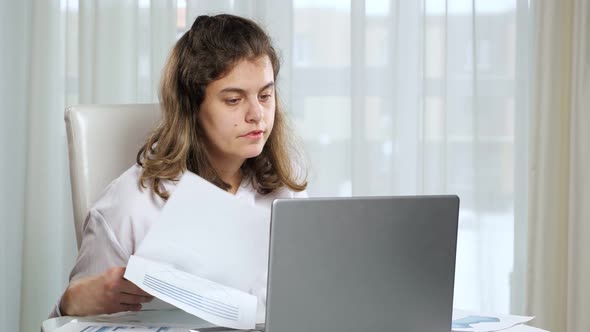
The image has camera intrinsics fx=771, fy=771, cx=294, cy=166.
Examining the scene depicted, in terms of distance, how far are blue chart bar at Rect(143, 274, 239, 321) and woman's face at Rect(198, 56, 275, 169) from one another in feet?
1.43

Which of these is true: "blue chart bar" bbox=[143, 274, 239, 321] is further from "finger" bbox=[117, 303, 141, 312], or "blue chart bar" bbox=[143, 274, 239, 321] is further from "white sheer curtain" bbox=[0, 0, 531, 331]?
"white sheer curtain" bbox=[0, 0, 531, 331]

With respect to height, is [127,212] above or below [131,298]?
above

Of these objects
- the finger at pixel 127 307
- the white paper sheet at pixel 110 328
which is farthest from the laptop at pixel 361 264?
the finger at pixel 127 307

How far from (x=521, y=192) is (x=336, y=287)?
1676mm

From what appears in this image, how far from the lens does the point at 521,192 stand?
2426mm

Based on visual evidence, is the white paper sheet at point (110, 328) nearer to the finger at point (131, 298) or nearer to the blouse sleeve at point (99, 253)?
the finger at point (131, 298)

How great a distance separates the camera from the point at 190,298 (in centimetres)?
99

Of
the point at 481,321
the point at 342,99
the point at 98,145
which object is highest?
the point at 342,99

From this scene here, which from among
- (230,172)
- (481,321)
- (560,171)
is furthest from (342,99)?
(481,321)

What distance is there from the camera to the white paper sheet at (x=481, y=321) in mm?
1099

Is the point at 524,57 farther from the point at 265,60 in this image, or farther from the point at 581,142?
the point at 265,60

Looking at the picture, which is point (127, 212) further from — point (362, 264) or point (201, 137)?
point (362, 264)

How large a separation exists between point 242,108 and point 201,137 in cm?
13

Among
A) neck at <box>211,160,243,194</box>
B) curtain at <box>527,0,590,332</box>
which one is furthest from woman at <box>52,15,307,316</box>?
curtain at <box>527,0,590,332</box>
